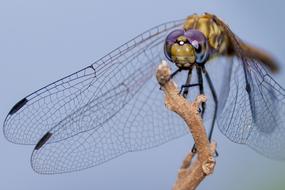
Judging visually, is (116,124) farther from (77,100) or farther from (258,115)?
(258,115)

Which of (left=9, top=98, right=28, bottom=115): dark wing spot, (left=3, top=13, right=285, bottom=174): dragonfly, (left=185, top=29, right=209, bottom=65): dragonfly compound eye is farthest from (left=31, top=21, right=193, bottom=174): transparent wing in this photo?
(left=185, top=29, right=209, bottom=65): dragonfly compound eye

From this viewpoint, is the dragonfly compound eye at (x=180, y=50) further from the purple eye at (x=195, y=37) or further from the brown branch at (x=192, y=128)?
the brown branch at (x=192, y=128)

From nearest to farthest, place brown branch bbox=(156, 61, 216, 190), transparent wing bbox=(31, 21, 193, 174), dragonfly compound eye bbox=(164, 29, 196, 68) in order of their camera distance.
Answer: brown branch bbox=(156, 61, 216, 190), dragonfly compound eye bbox=(164, 29, 196, 68), transparent wing bbox=(31, 21, 193, 174)

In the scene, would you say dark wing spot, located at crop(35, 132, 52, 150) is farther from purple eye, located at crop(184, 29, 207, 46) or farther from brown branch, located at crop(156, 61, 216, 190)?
brown branch, located at crop(156, 61, 216, 190)

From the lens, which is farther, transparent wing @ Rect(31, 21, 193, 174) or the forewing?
transparent wing @ Rect(31, 21, 193, 174)

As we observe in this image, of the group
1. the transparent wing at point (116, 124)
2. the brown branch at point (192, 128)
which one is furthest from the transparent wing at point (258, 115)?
the brown branch at point (192, 128)

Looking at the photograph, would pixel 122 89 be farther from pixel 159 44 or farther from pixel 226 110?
pixel 226 110
